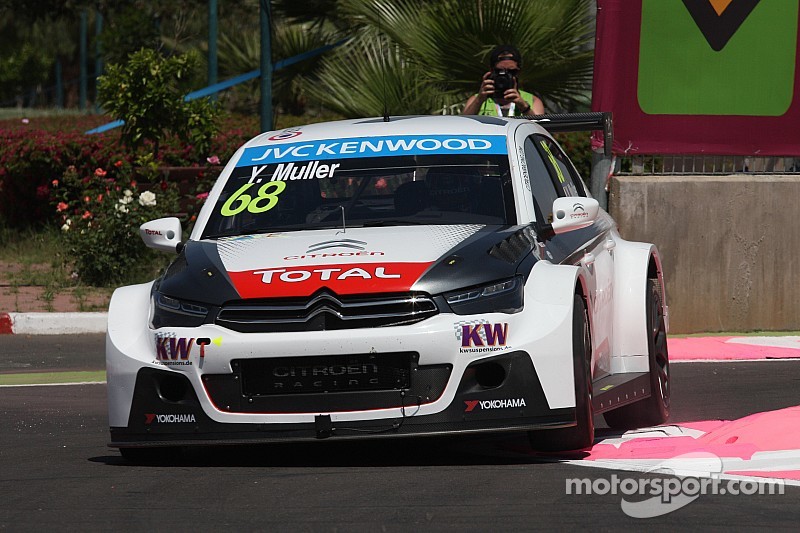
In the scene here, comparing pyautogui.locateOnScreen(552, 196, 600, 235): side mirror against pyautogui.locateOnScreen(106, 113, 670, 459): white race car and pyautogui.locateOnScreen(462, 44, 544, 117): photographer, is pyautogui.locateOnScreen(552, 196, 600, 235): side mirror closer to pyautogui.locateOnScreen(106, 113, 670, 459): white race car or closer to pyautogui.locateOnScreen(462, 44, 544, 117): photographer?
pyautogui.locateOnScreen(106, 113, 670, 459): white race car

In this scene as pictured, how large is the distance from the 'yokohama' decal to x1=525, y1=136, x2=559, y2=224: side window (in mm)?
1184

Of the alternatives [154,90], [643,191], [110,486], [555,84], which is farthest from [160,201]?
[110,486]

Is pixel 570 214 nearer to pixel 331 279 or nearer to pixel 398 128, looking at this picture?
pixel 398 128

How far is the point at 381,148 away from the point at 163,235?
3.72ft

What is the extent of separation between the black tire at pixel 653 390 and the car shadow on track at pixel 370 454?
0.78 meters

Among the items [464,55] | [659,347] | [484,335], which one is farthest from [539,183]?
[464,55]

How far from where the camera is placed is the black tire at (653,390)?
25.3 ft

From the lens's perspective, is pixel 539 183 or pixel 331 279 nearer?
pixel 331 279

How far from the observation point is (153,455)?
6.87 meters

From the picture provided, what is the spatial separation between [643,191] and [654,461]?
563 centimetres

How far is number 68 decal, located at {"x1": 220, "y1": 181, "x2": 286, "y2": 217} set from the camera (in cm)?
746

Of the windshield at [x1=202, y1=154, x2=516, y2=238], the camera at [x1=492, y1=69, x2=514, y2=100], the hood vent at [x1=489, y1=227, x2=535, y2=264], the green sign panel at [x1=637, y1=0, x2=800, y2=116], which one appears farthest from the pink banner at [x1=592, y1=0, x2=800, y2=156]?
the hood vent at [x1=489, y1=227, x2=535, y2=264]

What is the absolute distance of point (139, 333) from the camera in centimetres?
663

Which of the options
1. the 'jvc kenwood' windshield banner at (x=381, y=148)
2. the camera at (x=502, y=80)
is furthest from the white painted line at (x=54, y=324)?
the 'jvc kenwood' windshield banner at (x=381, y=148)
